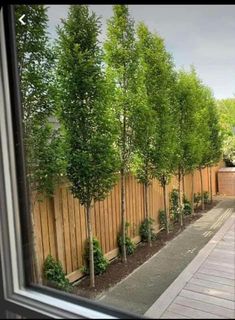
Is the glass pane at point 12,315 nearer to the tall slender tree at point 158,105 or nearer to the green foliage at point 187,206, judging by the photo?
the tall slender tree at point 158,105

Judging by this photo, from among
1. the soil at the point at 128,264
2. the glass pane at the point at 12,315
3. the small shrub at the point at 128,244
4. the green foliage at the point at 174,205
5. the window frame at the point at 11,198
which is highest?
the window frame at the point at 11,198

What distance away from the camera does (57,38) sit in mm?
2352

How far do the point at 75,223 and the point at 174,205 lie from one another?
212 cm

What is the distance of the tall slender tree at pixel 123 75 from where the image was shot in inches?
115

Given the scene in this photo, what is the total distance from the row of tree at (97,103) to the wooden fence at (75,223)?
0.37ft

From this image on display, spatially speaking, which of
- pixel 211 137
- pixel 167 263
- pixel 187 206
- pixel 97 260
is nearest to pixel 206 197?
pixel 187 206

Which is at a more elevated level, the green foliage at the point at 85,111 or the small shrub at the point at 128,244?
the green foliage at the point at 85,111

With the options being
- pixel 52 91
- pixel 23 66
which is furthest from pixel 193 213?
pixel 23 66

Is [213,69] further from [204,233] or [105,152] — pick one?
[204,233]

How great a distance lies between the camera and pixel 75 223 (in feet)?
9.64

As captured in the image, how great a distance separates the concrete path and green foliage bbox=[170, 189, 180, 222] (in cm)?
32

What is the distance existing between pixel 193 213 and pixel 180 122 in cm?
143

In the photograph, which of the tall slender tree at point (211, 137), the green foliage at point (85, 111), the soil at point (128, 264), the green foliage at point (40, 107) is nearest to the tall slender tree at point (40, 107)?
the green foliage at point (40, 107)
